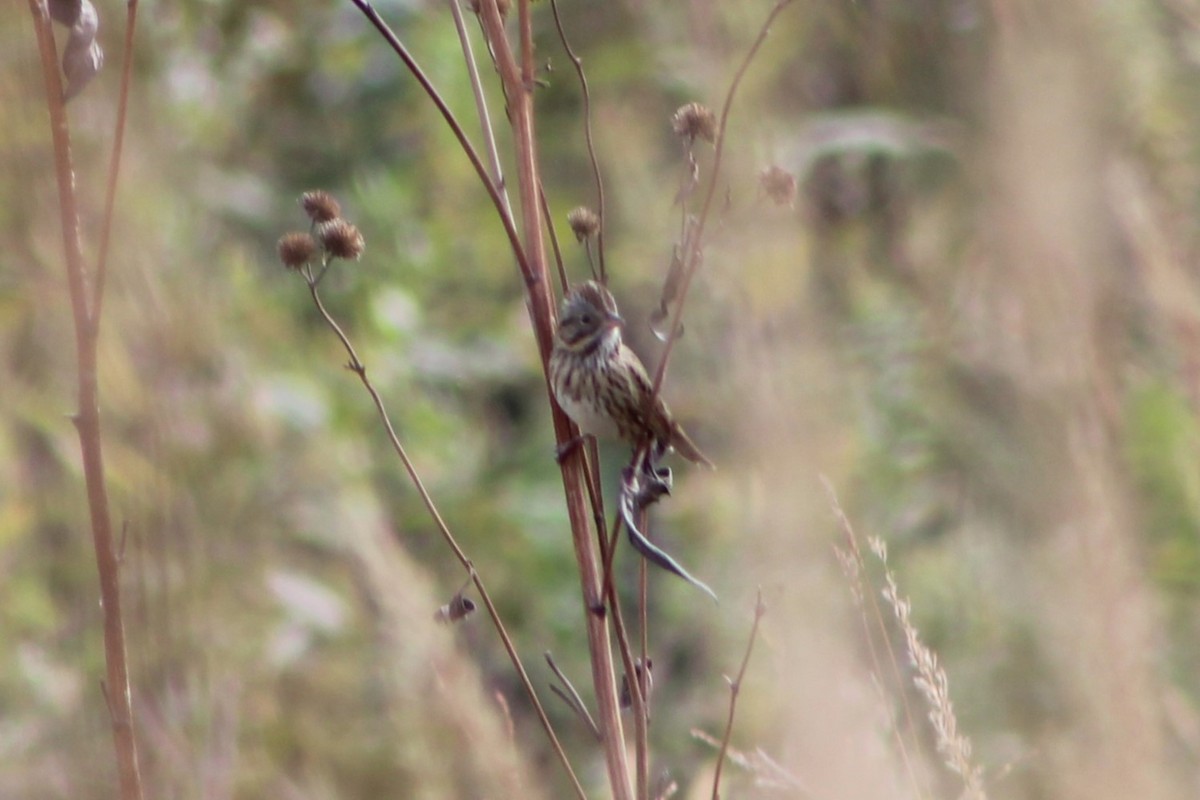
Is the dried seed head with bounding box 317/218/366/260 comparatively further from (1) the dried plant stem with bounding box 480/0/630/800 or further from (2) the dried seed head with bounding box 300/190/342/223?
(1) the dried plant stem with bounding box 480/0/630/800

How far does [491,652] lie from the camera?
13.3 ft

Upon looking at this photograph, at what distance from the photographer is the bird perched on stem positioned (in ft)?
5.88

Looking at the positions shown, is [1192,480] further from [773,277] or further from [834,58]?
[834,58]

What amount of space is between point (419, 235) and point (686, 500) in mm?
1027

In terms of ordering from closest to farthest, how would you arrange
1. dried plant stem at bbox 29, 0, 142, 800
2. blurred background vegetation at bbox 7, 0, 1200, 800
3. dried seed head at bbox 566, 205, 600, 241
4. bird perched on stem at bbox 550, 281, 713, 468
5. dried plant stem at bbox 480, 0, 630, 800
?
dried plant stem at bbox 29, 0, 142, 800
dried plant stem at bbox 480, 0, 630, 800
dried seed head at bbox 566, 205, 600, 241
bird perched on stem at bbox 550, 281, 713, 468
blurred background vegetation at bbox 7, 0, 1200, 800

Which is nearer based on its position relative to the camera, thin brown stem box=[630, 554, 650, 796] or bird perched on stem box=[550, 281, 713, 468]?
thin brown stem box=[630, 554, 650, 796]

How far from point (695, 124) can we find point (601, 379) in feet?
2.30

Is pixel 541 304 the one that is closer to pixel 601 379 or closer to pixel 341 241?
pixel 341 241

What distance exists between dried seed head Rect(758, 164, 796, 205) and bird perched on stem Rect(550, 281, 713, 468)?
403 mm

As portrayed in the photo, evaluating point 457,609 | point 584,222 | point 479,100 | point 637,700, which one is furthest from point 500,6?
point 637,700

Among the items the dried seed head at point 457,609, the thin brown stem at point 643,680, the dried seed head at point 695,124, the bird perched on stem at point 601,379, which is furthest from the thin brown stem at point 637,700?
the bird perched on stem at point 601,379

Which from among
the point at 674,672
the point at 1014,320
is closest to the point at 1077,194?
the point at 1014,320

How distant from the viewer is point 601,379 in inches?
77.8

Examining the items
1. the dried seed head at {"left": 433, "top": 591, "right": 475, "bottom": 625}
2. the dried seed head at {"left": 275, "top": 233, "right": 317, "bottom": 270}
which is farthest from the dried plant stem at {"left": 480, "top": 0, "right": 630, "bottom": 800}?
the dried seed head at {"left": 275, "top": 233, "right": 317, "bottom": 270}
